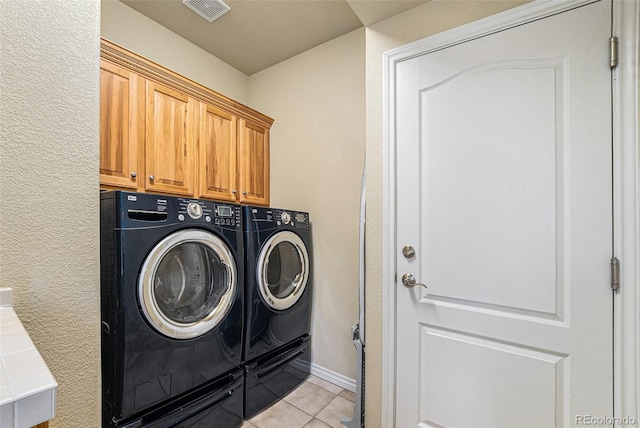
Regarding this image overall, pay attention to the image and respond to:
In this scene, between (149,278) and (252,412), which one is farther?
(252,412)

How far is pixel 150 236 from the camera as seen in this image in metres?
1.37

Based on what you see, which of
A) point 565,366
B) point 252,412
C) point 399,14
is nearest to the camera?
point 565,366

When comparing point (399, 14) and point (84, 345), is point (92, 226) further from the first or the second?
point (399, 14)

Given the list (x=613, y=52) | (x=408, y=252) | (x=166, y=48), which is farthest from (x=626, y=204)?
(x=166, y=48)

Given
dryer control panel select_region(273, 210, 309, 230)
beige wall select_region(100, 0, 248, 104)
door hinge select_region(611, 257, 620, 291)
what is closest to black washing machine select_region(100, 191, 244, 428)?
dryer control panel select_region(273, 210, 309, 230)

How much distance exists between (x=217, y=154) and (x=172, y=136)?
13.8 inches

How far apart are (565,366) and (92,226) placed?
1822 millimetres

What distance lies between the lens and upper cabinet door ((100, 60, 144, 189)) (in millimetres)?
1592

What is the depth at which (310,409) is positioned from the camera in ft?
6.20

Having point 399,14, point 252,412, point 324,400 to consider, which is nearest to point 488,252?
point 399,14

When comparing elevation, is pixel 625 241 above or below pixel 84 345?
above

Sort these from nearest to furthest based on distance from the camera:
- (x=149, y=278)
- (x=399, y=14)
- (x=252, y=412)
A: (x=149, y=278)
(x=399, y=14)
(x=252, y=412)

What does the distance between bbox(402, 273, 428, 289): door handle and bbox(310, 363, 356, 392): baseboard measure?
111 centimetres

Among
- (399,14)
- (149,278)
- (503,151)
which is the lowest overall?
(149,278)
